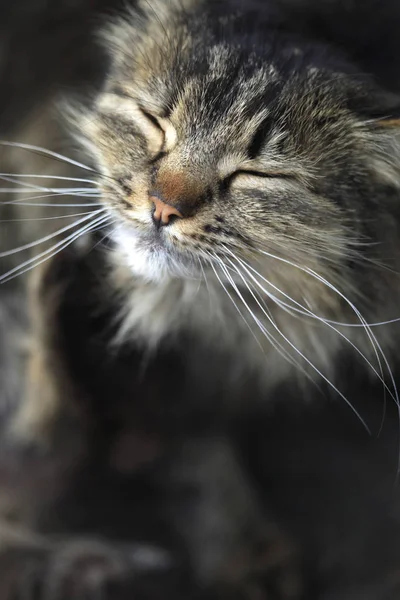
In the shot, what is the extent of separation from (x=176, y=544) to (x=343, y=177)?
697 millimetres

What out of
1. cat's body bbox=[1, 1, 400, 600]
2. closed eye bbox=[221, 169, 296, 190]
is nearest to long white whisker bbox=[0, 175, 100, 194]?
cat's body bbox=[1, 1, 400, 600]

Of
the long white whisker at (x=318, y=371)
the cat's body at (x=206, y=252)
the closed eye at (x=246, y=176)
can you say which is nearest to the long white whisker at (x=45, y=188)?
the cat's body at (x=206, y=252)

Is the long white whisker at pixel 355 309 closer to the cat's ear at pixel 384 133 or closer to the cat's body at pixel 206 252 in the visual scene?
the cat's body at pixel 206 252

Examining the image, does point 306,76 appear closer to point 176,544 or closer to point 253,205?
point 253,205

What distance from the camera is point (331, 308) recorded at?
898mm

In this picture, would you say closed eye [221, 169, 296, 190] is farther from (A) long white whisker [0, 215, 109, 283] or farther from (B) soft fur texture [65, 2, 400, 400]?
(A) long white whisker [0, 215, 109, 283]

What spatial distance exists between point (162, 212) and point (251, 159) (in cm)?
12

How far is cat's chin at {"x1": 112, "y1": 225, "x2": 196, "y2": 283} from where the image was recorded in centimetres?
Answer: 79

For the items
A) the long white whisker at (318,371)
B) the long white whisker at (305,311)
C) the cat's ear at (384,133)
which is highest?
the cat's ear at (384,133)

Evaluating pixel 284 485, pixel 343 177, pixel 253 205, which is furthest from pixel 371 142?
pixel 284 485

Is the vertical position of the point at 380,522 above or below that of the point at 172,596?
above

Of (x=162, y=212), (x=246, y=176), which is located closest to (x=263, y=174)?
(x=246, y=176)

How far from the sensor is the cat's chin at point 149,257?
788 mm

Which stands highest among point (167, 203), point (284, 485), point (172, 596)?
point (167, 203)
